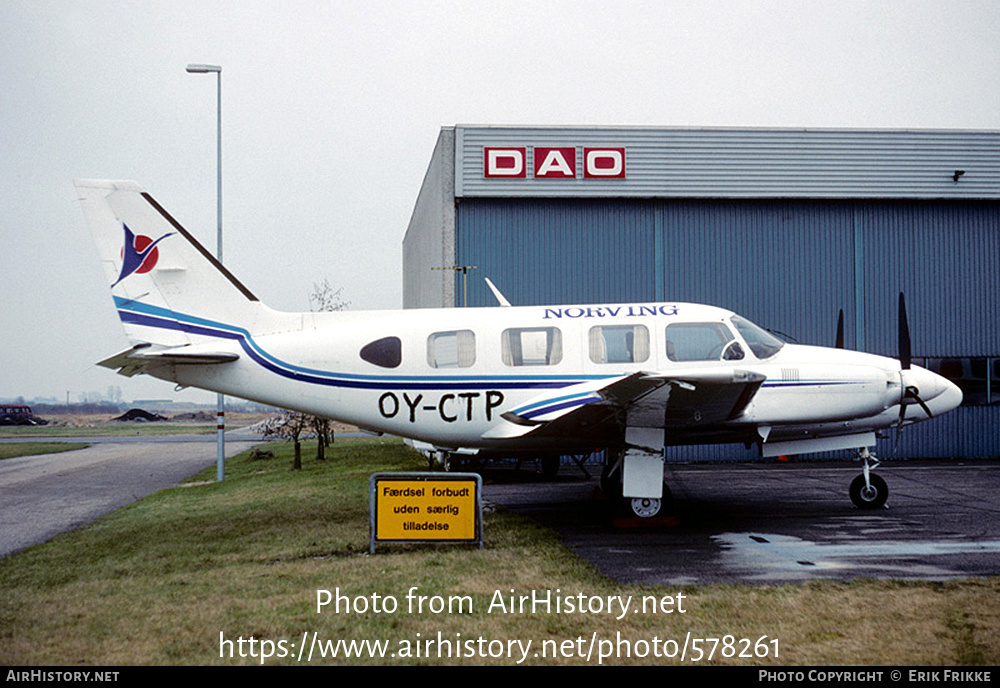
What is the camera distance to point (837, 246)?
22656mm

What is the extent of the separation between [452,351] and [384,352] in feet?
3.47

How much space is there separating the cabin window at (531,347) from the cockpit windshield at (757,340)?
2.85m

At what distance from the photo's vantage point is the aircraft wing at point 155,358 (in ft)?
36.9

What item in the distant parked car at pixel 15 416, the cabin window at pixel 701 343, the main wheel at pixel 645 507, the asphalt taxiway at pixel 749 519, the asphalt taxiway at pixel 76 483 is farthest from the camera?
the distant parked car at pixel 15 416

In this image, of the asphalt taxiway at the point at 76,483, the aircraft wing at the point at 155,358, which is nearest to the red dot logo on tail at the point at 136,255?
the aircraft wing at the point at 155,358

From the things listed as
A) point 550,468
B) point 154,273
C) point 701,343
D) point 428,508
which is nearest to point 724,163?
point 550,468

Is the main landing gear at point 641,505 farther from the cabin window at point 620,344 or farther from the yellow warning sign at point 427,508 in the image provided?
the yellow warning sign at point 427,508

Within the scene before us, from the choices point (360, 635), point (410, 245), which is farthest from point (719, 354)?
point (410, 245)

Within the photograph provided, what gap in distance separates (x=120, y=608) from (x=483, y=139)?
56.5 ft

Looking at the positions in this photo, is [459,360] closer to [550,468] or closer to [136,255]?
[136,255]

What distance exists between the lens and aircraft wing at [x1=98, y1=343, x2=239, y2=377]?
36.9 ft

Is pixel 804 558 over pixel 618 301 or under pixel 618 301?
under

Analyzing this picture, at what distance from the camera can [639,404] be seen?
1028 cm

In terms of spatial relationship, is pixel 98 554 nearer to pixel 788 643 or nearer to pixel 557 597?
pixel 557 597
